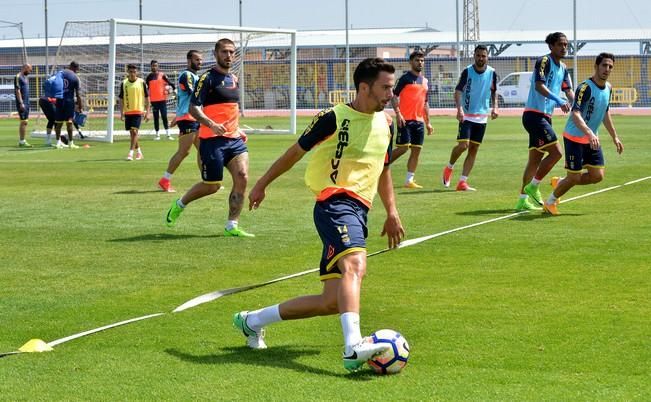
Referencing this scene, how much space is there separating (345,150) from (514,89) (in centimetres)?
5329

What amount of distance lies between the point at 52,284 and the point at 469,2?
223 feet

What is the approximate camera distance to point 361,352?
6.50 metres

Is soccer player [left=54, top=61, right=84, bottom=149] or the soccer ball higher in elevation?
soccer player [left=54, top=61, right=84, bottom=149]

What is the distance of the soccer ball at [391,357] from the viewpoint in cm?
657

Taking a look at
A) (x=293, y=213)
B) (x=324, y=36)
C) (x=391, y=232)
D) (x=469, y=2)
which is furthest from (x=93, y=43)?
(x=469, y=2)

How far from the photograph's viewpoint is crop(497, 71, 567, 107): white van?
59.2 meters

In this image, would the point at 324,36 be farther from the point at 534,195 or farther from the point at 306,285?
the point at 306,285

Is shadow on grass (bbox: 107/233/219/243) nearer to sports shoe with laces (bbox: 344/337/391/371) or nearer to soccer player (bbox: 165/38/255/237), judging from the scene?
soccer player (bbox: 165/38/255/237)

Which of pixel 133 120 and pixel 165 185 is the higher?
pixel 133 120

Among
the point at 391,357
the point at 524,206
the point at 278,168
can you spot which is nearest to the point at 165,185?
the point at 524,206

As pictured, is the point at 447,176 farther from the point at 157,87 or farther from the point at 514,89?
the point at 514,89

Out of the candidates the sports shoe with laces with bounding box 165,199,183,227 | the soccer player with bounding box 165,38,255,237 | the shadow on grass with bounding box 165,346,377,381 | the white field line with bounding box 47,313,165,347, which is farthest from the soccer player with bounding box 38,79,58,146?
the shadow on grass with bounding box 165,346,377,381

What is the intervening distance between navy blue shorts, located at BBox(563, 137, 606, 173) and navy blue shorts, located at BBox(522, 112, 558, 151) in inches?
33.7

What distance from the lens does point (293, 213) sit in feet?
50.0
